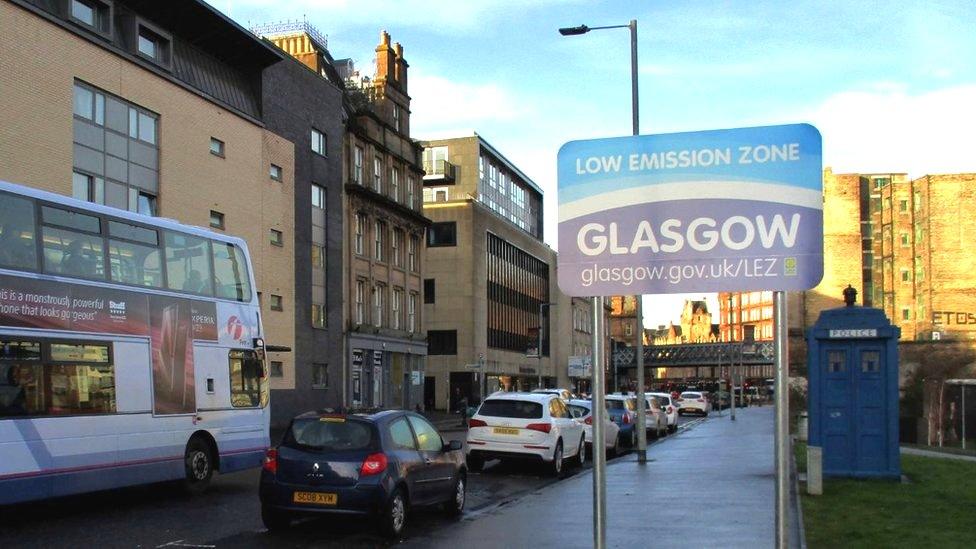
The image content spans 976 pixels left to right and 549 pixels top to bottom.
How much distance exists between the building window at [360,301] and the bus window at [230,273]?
33.1m

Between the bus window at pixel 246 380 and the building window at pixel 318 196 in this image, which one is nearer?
the bus window at pixel 246 380

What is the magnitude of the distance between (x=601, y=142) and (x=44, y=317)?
9740mm

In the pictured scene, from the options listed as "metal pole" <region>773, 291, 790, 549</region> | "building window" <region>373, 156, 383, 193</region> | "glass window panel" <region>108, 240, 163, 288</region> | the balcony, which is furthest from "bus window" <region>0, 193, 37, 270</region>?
the balcony

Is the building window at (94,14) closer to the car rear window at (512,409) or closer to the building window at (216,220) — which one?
the building window at (216,220)

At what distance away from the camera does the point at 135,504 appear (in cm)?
1505

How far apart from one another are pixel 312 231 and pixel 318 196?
1.88 m

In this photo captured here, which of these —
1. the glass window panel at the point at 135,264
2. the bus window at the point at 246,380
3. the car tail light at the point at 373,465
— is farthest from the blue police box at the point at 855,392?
the glass window panel at the point at 135,264

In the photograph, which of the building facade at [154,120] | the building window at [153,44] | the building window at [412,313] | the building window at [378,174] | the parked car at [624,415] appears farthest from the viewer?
the building window at [412,313]

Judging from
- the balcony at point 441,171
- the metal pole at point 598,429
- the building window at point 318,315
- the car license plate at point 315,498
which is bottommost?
the car license plate at point 315,498

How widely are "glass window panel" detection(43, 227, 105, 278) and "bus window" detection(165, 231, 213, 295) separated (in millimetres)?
1494

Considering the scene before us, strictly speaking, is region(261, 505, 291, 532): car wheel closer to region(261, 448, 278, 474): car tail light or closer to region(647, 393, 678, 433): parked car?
region(261, 448, 278, 474): car tail light

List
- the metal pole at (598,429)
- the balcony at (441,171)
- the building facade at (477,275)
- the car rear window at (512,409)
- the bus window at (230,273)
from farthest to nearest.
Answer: the balcony at (441,171)
the building facade at (477,275)
the car rear window at (512,409)
the bus window at (230,273)
the metal pole at (598,429)

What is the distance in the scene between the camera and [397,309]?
5603 centimetres

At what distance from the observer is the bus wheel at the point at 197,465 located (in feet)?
52.0
